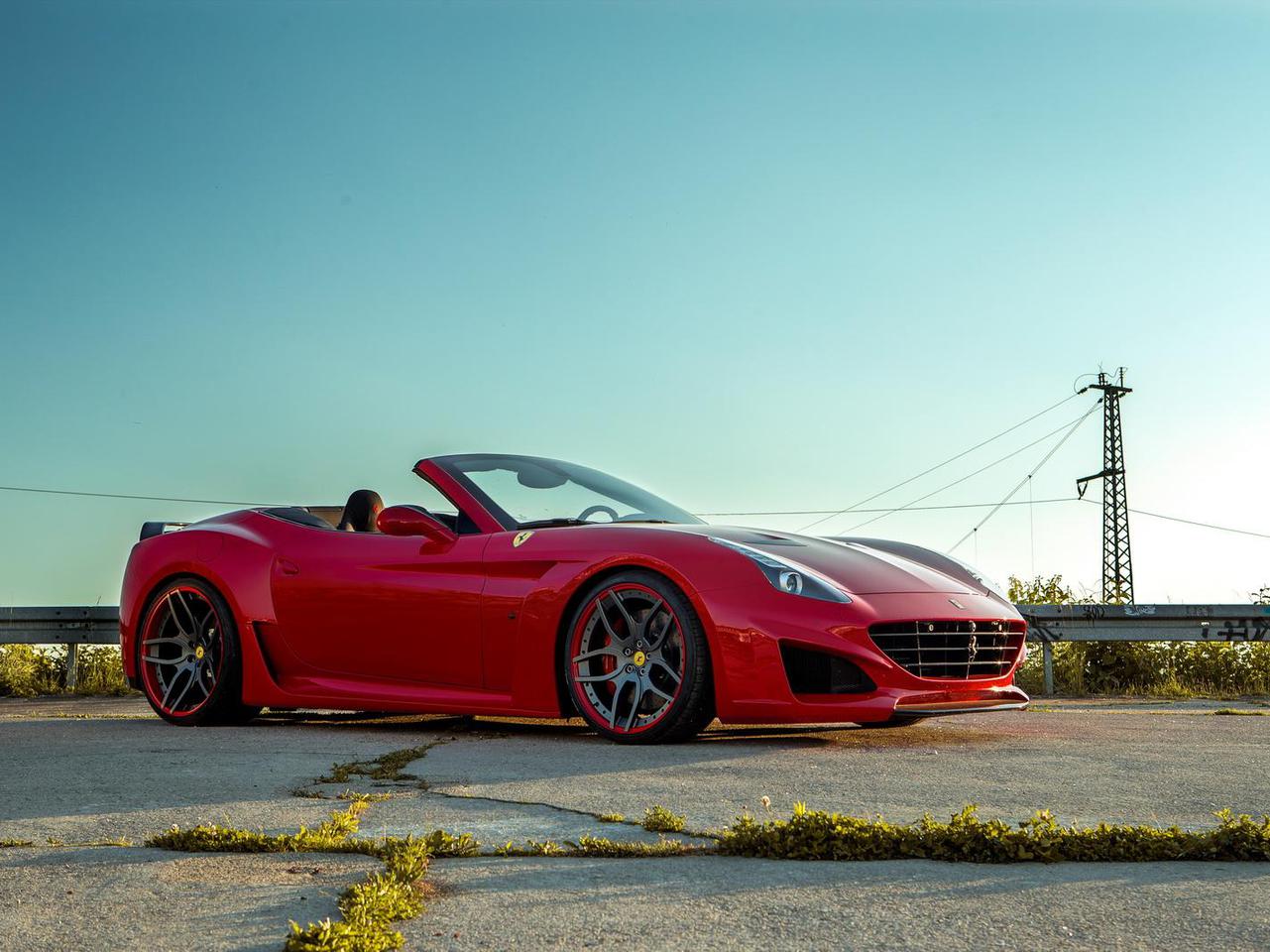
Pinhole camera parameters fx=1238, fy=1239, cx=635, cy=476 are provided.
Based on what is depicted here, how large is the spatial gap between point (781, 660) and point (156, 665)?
3665 mm

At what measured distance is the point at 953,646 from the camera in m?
5.15

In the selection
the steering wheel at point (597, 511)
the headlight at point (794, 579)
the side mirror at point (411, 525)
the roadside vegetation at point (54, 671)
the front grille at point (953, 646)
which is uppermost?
the steering wheel at point (597, 511)

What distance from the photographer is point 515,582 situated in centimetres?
541

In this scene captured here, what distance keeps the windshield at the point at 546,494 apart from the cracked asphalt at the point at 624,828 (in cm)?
101

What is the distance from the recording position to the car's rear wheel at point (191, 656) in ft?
20.6

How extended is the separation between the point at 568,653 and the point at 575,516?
2.98ft

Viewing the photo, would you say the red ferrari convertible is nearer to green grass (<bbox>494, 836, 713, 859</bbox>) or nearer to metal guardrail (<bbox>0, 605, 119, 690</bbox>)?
green grass (<bbox>494, 836, 713, 859</bbox>)

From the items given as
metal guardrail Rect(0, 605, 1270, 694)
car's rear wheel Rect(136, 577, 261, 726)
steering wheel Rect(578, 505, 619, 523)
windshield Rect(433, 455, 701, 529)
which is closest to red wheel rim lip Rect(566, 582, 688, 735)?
windshield Rect(433, 455, 701, 529)

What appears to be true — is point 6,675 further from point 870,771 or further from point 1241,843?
point 1241,843

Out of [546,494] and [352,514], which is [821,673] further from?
[352,514]

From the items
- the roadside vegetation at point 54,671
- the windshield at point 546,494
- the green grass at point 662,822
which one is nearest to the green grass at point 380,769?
the green grass at point 662,822

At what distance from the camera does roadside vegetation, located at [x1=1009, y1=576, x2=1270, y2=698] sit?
10047 mm

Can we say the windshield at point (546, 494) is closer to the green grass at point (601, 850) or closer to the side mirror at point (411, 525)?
the side mirror at point (411, 525)

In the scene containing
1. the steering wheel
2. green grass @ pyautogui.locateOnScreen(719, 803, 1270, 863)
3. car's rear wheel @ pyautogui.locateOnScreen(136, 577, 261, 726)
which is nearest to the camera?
green grass @ pyautogui.locateOnScreen(719, 803, 1270, 863)
